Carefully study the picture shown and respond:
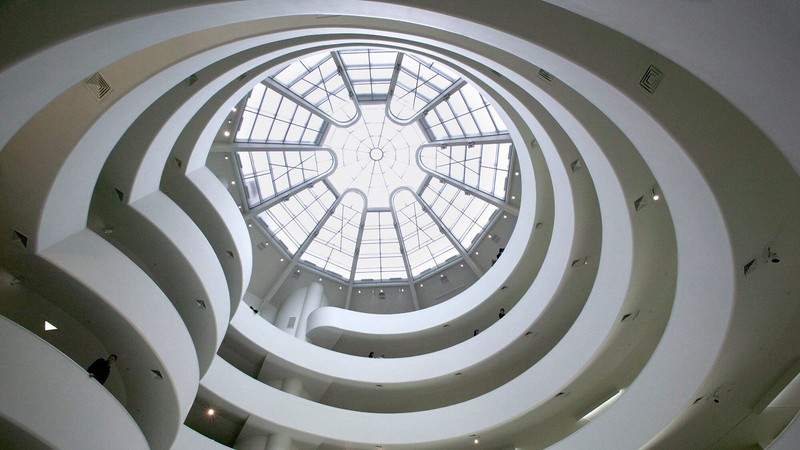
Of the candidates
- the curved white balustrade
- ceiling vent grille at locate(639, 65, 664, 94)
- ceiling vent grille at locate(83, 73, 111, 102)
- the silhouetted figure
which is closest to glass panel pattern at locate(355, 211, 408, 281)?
the silhouetted figure

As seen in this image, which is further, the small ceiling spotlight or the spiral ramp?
the small ceiling spotlight

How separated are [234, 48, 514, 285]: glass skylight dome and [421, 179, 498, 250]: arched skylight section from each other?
0.06 m

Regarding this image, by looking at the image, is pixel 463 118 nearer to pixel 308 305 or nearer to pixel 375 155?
pixel 375 155

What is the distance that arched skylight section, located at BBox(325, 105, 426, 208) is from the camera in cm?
2470

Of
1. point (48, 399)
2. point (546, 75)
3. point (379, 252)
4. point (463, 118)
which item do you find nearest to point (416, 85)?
point (463, 118)

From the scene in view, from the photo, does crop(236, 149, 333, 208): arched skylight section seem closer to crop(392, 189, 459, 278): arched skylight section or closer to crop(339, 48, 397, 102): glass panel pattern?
crop(339, 48, 397, 102): glass panel pattern

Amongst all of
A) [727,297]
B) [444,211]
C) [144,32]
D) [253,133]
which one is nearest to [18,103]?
[144,32]

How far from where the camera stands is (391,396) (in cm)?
2212

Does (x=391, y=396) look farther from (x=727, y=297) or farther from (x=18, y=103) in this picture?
(x=18, y=103)

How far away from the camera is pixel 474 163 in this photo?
24.4 metres

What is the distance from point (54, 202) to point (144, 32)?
5.24 m

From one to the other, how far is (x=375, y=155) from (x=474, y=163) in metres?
5.91

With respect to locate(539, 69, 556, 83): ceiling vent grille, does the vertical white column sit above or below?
above

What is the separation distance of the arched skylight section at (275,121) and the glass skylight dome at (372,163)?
0.05 m
